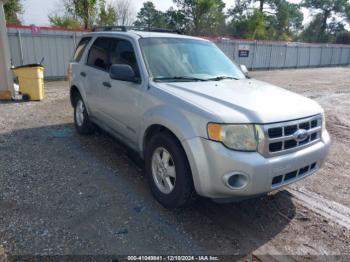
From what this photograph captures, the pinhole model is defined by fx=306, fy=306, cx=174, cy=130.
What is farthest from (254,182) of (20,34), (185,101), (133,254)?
(20,34)

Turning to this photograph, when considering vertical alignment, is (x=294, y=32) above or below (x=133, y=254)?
above

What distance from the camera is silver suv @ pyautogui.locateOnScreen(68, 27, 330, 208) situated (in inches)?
106

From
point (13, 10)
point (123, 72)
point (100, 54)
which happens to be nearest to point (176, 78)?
point (123, 72)

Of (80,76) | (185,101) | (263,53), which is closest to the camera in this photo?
(185,101)

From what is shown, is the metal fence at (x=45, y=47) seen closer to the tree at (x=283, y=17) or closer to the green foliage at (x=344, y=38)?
the tree at (x=283, y=17)

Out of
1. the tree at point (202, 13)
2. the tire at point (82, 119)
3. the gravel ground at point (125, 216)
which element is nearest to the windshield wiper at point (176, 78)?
the gravel ground at point (125, 216)

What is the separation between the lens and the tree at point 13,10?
745 inches

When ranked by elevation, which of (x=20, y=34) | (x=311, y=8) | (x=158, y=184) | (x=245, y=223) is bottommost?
(x=245, y=223)

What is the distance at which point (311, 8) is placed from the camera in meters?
55.7

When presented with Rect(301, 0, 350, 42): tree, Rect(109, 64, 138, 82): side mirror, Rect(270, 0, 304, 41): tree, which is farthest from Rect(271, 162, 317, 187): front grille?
Rect(301, 0, 350, 42): tree

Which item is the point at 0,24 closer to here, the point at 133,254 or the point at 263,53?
the point at 133,254

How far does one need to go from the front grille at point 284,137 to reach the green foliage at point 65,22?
73.8ft

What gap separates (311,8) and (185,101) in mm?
62181

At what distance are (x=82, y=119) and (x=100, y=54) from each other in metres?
1.41
